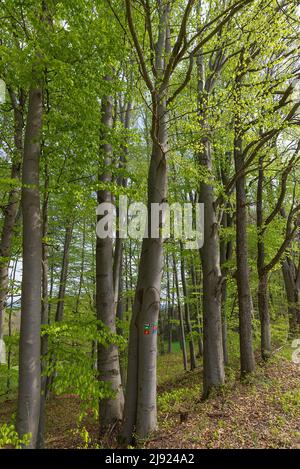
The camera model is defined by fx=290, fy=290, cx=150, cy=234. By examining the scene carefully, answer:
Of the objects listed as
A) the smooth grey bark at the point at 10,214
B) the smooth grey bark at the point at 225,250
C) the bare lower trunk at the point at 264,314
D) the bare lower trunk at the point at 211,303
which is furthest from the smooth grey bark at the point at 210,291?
the smooth grey bark at the point at 10,214

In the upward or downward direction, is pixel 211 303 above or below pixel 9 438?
above

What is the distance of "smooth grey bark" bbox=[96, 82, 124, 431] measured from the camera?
550cm

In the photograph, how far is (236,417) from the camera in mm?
4809

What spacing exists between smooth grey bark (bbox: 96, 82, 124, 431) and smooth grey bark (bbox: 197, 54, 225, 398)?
1.93m

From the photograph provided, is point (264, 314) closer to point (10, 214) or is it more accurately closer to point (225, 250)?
point (225, 250)

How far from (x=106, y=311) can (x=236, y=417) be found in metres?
2.94

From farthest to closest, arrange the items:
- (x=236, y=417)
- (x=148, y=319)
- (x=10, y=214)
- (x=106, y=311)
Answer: (x=10, y=214) → (x=106, y=311) → (x=148, y=319) → (x=236, y=417)

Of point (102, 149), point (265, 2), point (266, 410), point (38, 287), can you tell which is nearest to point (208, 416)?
point (266, 410)

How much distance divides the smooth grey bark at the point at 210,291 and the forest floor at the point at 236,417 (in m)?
0.40

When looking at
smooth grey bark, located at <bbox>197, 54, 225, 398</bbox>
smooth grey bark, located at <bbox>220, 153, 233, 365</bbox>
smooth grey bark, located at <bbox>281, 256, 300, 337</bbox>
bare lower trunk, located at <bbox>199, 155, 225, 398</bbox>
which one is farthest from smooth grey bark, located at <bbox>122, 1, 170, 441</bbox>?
smooth grey bark, located at <bbox>281, 256, 300, 337</bbox>

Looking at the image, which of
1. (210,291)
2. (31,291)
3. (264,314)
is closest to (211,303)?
(210,291)

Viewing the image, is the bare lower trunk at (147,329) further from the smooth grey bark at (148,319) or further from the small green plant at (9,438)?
the small green plant at (9,438)

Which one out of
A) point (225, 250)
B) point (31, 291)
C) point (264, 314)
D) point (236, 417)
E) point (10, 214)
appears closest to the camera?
point (31, 291)
